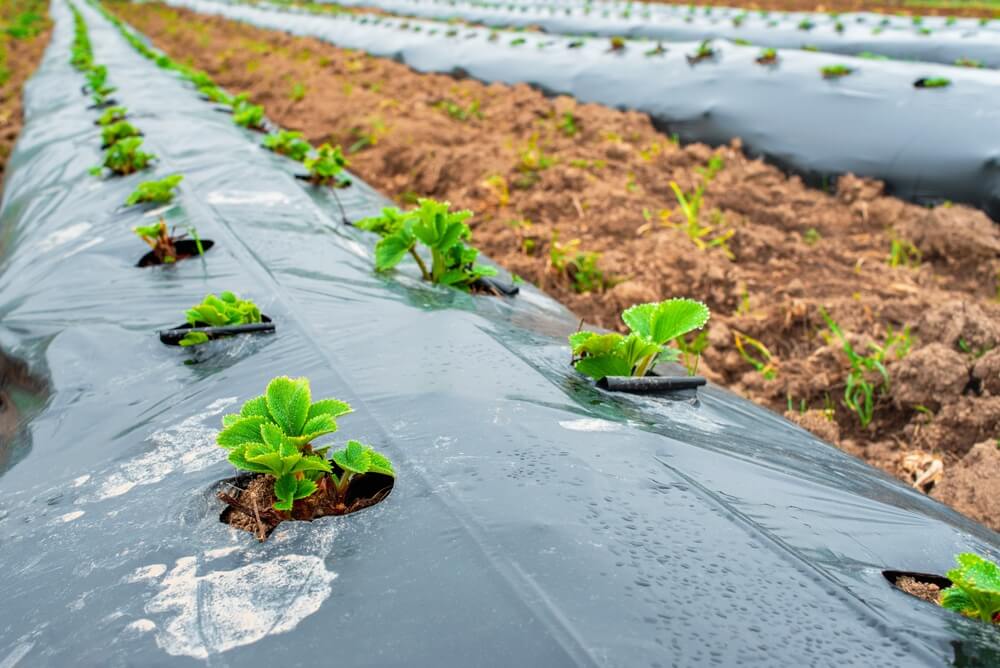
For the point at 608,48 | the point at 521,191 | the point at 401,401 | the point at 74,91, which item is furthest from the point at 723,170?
the point at 74,91

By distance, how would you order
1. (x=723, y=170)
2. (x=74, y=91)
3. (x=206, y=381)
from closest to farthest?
(x=206, y=381) < (x=723, y=170) < (x=74, y=91)

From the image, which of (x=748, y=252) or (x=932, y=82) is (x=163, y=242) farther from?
(x=932, y=82)

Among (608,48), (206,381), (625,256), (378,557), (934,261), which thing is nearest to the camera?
(378,557)

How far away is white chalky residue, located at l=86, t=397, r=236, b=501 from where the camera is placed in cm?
124

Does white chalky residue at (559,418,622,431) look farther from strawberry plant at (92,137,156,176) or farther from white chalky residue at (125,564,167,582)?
Result: strawberry plant at (92,137,156,176)

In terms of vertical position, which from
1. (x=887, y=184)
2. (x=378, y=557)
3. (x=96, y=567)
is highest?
(x=887, y=184)

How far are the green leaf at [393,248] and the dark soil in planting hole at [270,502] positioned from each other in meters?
0.92

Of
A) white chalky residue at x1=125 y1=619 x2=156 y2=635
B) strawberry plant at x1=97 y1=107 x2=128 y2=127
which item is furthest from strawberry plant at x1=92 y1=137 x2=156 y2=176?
white chalky residue at x1=125 y1=619 x2=156 y2=635

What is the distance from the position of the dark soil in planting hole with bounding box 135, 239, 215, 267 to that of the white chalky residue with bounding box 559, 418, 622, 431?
1.42 m

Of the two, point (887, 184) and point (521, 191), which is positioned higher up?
point (887, 184)

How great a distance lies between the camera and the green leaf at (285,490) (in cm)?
106

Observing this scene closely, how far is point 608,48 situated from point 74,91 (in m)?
4.20

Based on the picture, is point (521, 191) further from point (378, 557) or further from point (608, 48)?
point (378, 557)

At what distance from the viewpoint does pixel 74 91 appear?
17.5ft
